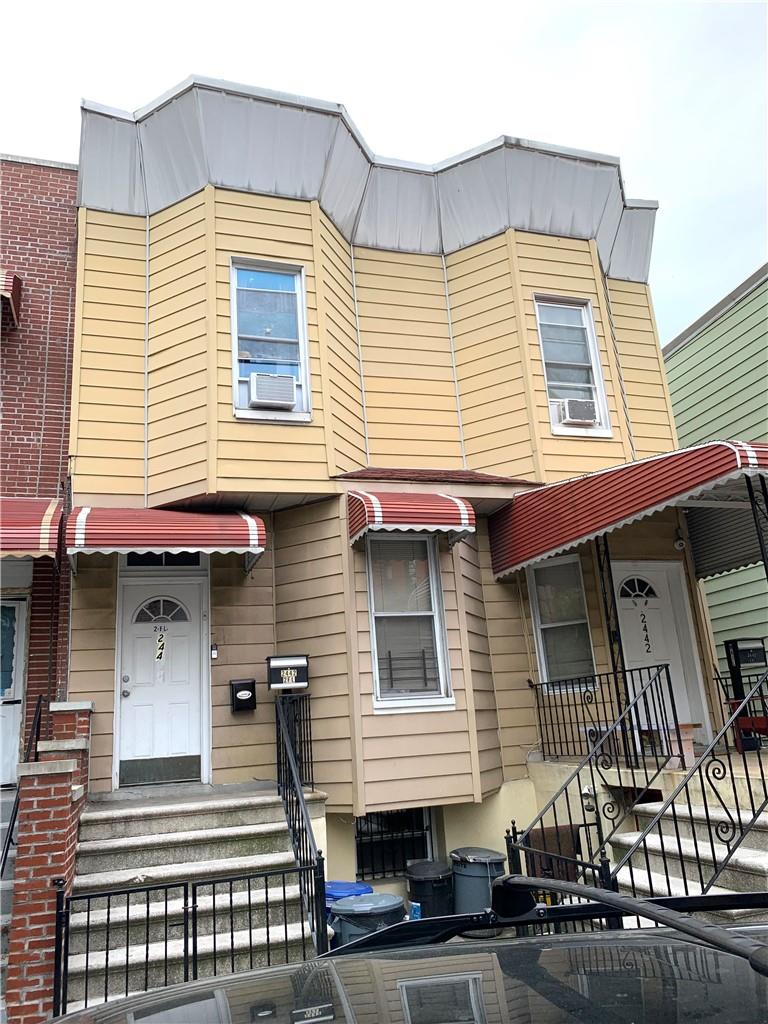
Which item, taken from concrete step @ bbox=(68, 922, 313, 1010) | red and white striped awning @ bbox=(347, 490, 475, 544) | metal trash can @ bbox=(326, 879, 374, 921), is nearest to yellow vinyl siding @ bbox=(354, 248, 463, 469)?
red and white striped awning @ bbox=(347, 490, 475, 544)

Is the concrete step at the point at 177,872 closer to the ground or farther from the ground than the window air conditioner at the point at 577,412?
closer to the ground

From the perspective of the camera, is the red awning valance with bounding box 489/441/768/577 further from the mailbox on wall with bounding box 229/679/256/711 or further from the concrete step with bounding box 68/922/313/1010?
the concrete step with bounding box 68/922/313/1010

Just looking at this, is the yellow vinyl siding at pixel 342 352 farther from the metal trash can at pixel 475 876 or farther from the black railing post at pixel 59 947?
the black railing post at pixel 59 947

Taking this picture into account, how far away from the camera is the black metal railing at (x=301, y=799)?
5.31m

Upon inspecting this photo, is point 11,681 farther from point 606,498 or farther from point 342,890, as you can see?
point 606,498

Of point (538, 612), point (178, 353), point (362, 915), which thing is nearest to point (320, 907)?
point (362, 915)

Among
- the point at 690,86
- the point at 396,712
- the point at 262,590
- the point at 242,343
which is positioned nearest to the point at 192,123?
the point at 242,343

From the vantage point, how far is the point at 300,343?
882 centimetres

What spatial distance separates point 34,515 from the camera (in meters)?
7.36

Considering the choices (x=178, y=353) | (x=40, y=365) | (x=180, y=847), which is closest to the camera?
(x=180, y=847)

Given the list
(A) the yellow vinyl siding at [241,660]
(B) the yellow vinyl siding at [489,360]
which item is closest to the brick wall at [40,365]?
(A) the yellow vinyl siding at [241,660]

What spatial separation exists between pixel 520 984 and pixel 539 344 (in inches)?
341

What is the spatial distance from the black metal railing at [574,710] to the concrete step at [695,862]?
1.94 metres

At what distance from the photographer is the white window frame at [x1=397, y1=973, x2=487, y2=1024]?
67.0 inches
